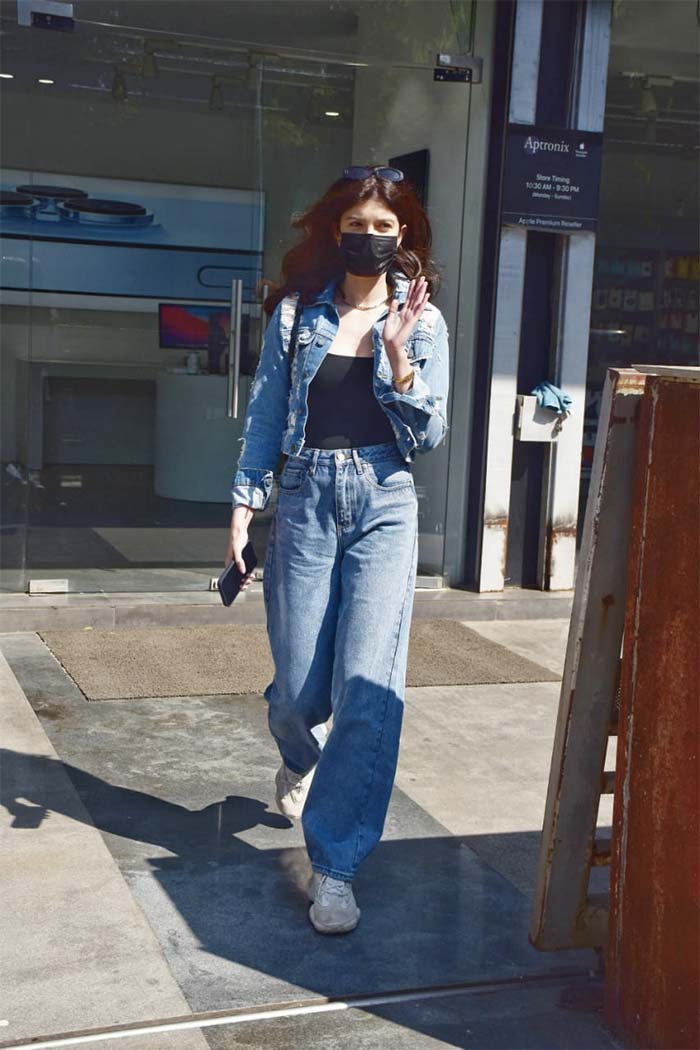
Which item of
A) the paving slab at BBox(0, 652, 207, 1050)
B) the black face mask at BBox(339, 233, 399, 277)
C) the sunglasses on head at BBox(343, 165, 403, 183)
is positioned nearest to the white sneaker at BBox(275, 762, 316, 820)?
the paving slab at BBox(0, 652, 207, 1050)

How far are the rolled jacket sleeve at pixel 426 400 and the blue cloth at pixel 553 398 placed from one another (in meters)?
3.72

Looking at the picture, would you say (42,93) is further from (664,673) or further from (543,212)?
(664,673)

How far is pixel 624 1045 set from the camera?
2916mm

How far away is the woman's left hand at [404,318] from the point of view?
3328mm

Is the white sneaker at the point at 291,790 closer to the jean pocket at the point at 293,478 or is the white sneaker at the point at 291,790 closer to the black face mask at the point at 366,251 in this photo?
the jean pocket at the point at 293,478

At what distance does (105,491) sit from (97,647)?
4.88ft

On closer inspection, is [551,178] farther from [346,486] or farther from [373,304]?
[346,486]

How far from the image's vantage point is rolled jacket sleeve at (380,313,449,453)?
3387mm

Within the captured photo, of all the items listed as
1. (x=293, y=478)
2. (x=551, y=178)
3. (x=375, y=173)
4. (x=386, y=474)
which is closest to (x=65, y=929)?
(x=293, y=478)

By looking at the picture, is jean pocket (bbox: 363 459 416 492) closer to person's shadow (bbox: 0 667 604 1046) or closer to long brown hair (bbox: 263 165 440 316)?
long brown hair (bbox: 263 165 440 316)

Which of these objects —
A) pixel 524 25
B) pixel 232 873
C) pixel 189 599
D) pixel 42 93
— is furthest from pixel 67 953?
pixel 524 25

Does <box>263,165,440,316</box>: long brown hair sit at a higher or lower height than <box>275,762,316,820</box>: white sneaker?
higher

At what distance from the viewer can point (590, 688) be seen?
9.94ft

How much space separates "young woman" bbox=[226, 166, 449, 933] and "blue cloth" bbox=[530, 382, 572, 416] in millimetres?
3638
